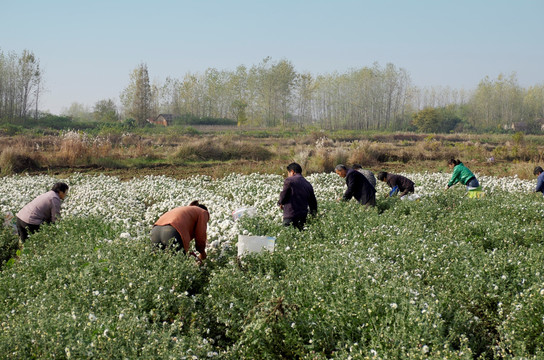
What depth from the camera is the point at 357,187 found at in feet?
33.0

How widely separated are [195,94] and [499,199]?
6547cm

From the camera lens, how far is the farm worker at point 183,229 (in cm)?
651

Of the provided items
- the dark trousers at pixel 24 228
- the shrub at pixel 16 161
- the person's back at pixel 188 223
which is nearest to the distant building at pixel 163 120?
the shrub at pixel 16 161

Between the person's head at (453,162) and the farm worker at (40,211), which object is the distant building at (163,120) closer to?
the person's head at (453,162)

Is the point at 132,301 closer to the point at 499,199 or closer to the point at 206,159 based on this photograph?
the point at 499,199

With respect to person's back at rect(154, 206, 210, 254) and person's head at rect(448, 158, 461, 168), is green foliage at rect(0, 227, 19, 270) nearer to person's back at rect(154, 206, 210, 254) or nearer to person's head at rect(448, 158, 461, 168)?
person's back at rect(154, 206, 210, 254)

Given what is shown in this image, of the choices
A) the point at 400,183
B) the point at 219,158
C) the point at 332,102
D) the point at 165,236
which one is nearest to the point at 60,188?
the point at 165,236

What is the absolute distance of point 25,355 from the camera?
3.87 metres

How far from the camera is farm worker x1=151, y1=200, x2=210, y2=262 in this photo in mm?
6508

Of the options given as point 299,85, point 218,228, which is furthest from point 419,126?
point 218,228

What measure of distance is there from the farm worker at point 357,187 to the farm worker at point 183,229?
3852 mm

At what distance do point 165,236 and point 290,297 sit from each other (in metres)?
2.33

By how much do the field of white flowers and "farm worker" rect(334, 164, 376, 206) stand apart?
194 centimetres

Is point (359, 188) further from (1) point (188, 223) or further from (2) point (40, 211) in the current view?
(2) point (40, 211)
